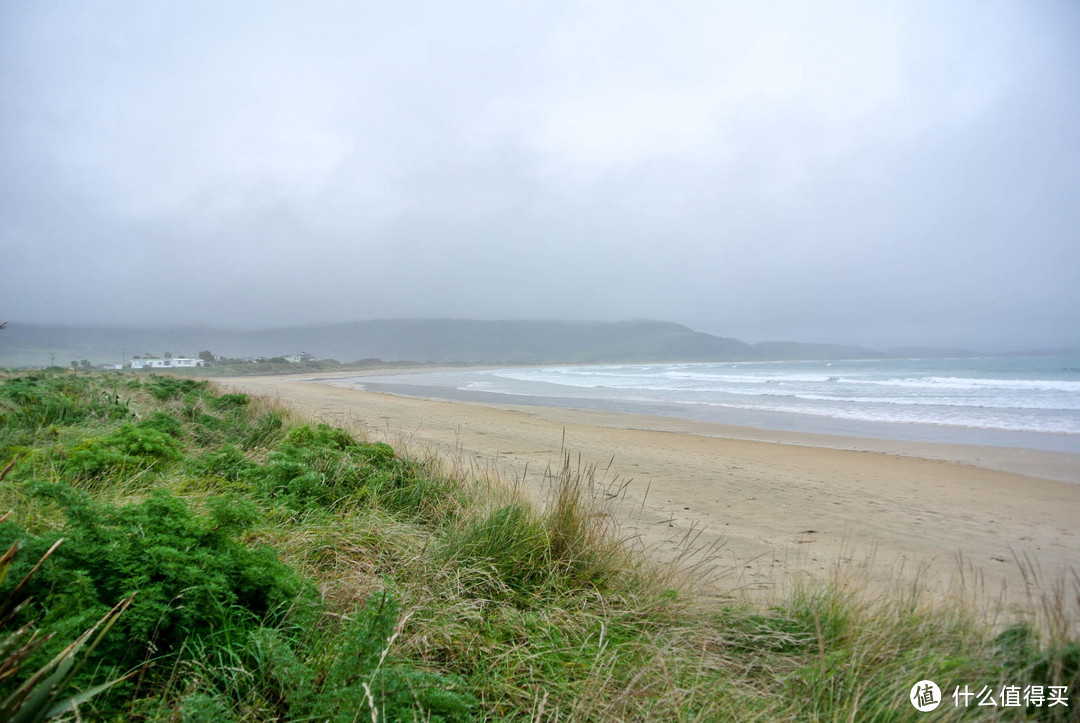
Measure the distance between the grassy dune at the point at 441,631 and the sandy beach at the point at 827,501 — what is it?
542 mm

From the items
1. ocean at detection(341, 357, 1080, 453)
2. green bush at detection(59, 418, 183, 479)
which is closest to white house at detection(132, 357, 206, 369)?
ocean at detection(341, 357, 1080, 453)

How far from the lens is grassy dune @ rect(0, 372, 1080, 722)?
1.99 meters

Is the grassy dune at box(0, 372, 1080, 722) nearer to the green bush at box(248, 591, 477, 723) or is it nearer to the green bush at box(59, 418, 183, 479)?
the green bush at box(248, 591, 477, 723)

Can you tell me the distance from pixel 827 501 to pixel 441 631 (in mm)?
6981

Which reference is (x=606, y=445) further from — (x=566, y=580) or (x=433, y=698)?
(x=433, y=698)

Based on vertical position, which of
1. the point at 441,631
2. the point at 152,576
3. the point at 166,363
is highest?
the point at 152,576

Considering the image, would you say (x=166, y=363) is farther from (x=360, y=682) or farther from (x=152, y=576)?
(x=360, y=682)

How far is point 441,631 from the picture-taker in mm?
2656

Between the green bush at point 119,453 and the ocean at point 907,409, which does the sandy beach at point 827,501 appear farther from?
the green bush at point 119,453

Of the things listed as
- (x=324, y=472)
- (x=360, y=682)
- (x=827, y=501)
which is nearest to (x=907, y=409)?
(x=827, y=501)

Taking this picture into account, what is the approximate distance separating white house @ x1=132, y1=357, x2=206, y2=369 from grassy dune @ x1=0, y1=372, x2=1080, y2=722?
9278cm

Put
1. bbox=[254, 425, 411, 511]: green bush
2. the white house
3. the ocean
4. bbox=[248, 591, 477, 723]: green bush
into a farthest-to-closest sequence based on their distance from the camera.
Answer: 1. the white house
2. the ocean
3. bbox=[254, 425, 411, 511]: green bush
4. bbox=[248, 591, 477, 723]: green bush

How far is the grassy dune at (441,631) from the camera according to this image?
199 cm

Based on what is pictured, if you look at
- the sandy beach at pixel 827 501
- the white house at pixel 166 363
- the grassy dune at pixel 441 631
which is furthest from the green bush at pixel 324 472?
the white house at pixel 166 363
